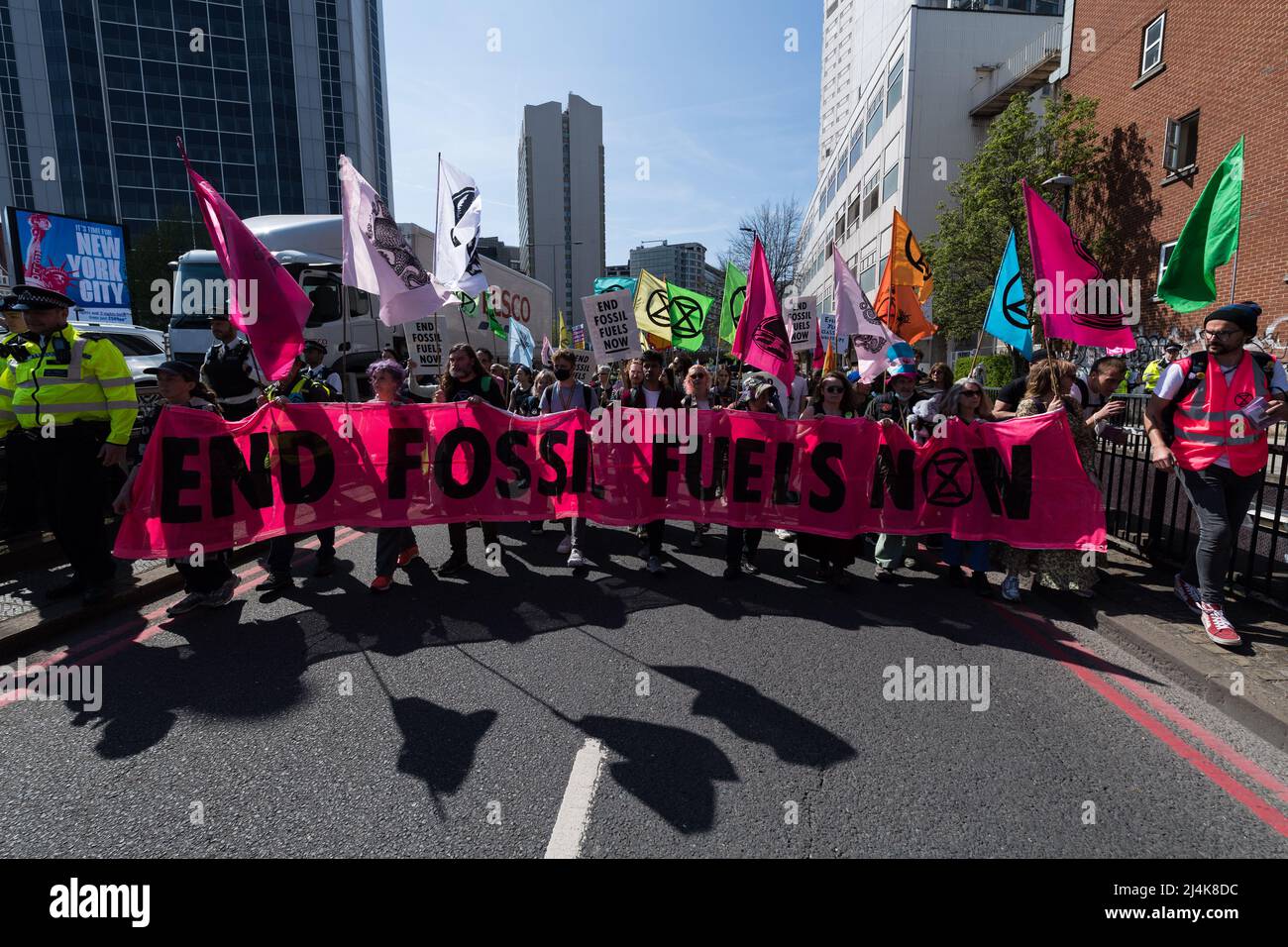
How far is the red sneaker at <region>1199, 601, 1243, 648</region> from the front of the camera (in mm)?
4074

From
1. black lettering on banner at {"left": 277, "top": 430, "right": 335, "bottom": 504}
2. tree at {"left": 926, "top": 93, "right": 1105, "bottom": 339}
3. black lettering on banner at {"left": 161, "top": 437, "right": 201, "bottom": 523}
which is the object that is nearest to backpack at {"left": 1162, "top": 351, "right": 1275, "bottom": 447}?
black lettering on banner at {"left": 277, "top": 430, "right": 335, "bottom": 504}

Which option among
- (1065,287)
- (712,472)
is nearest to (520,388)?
(712,472)

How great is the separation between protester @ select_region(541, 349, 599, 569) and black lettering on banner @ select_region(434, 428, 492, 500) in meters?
0.85

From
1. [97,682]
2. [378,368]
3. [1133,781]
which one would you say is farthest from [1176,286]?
[97,682]

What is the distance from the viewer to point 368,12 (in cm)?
7425

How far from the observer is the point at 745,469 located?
592cm

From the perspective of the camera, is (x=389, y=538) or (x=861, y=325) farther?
(x=861, y=325)

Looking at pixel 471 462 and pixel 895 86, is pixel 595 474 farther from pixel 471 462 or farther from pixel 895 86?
pixel 895 86

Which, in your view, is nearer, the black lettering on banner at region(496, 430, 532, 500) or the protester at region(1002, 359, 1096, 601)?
the protester at region(1002, 359, 1096, 601)

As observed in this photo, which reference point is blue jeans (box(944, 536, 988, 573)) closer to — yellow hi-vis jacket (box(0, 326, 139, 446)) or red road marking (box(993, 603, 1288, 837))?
red road marking (box(993, 603, 1288, 837))

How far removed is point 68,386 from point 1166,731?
7.16 m

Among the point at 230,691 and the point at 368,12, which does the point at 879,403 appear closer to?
the point at 230,691

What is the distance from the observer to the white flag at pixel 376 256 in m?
6.11

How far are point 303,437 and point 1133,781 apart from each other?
5.91m
